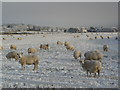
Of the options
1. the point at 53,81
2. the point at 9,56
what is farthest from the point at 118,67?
the point at 9,56

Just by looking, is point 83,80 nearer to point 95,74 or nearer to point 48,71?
point 95,74

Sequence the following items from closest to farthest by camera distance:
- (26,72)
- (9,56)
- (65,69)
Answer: (26,72)
(65,69)
(9,56)

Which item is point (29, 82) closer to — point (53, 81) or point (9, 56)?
point (53, 81)

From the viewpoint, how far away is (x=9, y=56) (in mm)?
20875

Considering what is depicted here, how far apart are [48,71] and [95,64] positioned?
10.9ft

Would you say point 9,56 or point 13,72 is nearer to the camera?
point 13,72

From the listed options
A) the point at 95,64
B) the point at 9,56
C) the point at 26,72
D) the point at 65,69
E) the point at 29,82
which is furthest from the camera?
the point at 9,56

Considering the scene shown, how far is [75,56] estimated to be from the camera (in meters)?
20.9

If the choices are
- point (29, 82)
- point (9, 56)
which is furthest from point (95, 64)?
point (9, 56)

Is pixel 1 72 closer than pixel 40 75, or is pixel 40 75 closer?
pixel 40 75

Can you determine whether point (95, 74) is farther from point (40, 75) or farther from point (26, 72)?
point (26, 72)

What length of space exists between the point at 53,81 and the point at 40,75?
1.81m

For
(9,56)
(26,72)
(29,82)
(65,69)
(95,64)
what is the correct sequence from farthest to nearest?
(9,56) < (65,69) < (26,72) < (95,64) < (29,82)

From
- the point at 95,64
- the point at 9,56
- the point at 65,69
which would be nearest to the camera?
the point at 95,64
